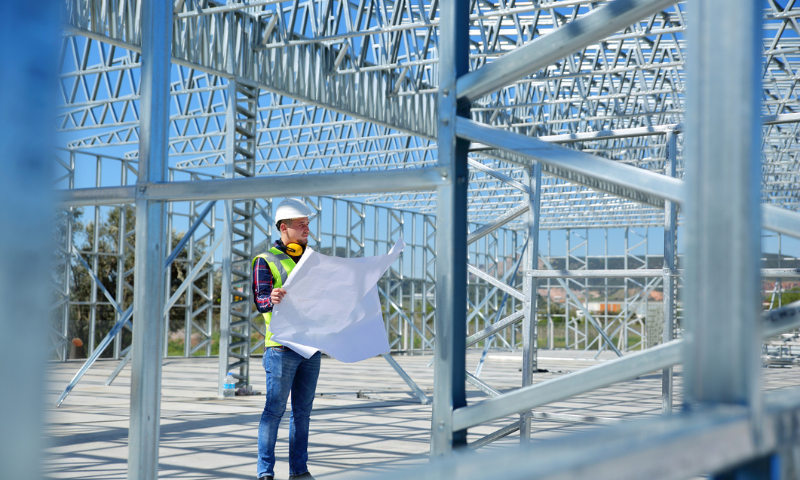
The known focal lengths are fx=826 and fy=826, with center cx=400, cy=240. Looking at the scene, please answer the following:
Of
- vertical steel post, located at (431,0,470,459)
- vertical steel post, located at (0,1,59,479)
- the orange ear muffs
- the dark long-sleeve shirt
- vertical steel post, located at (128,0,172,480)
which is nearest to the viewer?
vertical steel post, located at (0,1,59,479)

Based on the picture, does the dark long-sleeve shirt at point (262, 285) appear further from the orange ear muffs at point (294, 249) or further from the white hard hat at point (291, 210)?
the white hard hat at point (291, 210)

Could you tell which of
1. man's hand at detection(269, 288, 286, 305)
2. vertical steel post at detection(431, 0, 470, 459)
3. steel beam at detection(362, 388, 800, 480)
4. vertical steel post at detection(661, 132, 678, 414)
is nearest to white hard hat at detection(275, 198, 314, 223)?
man's hand at detection(269, 288, 286, 305)

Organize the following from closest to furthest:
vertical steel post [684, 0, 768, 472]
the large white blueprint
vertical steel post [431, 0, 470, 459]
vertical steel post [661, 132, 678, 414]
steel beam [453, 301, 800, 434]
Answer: vertical steel post [684, 0, 768, 472] → steel beam [453, 301, 800, 434] → vertical steel post [431, 0, 470, 459] → the large white blueprint → vertical steel post [661, 132, 678, 414]

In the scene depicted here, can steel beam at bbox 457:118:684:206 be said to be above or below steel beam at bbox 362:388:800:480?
above

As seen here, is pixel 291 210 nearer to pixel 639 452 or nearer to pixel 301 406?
pixel 301 406

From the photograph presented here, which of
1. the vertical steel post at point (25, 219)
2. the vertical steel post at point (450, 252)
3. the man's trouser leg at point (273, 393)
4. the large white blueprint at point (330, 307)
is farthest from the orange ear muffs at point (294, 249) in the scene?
the vertical steel post at point (25, 219)

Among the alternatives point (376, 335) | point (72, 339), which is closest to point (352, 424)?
point (376, 335)

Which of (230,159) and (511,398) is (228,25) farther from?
(511,398)

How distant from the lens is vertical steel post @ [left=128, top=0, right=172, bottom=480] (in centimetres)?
412

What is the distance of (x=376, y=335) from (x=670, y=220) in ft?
14.1

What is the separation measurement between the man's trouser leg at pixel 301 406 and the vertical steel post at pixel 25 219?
4.39 meters

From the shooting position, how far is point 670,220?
8.59m

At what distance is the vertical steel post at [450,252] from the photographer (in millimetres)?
3127

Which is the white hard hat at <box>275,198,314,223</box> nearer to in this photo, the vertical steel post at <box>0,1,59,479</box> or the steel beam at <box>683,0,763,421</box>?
the steel beam at <box>683,0,763,421</box>
